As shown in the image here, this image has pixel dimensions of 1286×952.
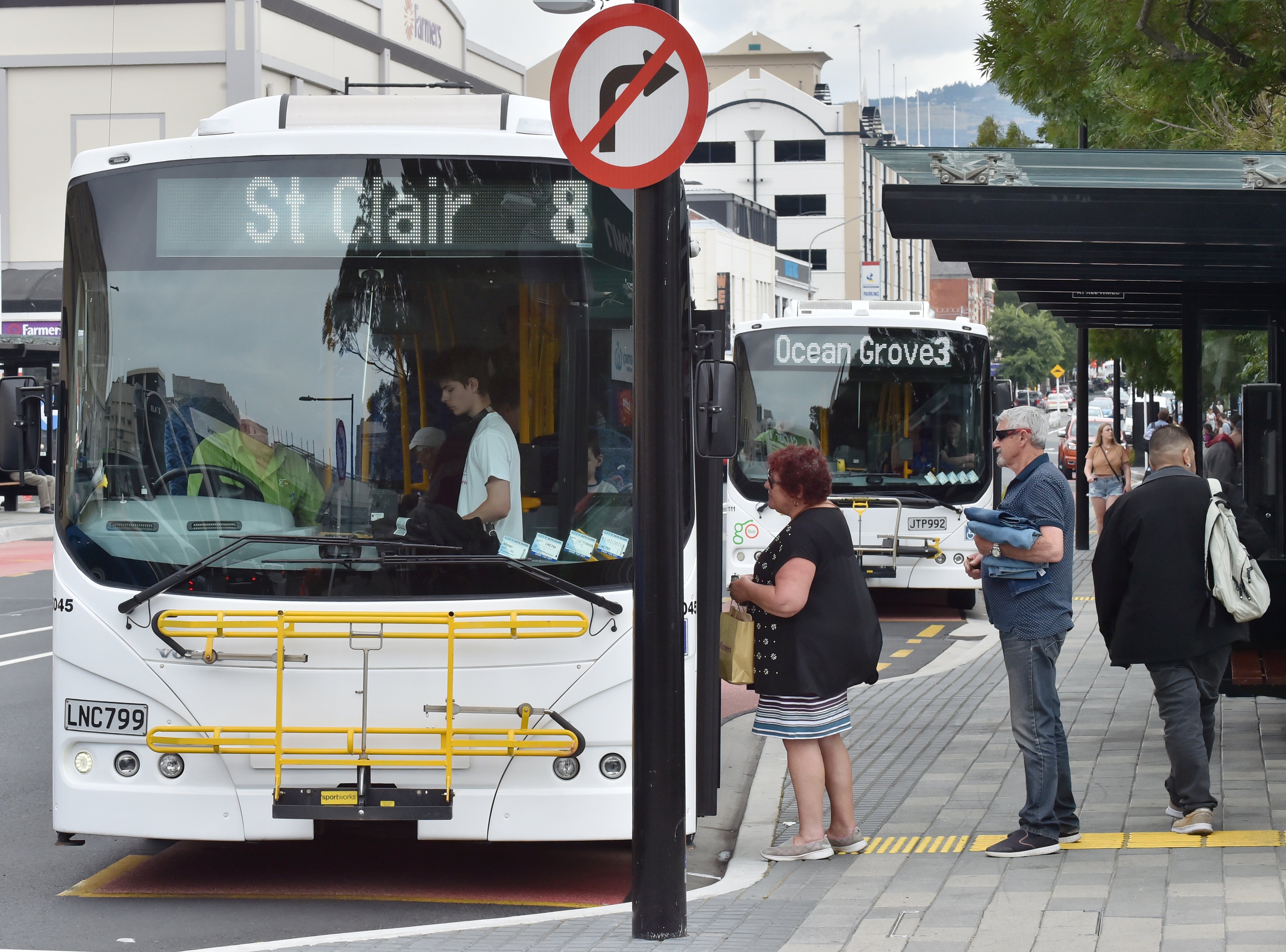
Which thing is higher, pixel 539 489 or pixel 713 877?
pixel 539 489

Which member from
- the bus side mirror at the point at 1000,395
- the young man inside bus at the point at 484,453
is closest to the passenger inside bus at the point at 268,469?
the young man inside bus at the point at 484,453

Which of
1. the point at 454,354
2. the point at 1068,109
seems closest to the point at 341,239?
the point at 454,354

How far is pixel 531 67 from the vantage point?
103 metres

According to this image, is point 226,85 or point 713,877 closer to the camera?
point 713,877

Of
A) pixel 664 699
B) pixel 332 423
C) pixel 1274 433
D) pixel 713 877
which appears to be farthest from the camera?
pixel 1274 433

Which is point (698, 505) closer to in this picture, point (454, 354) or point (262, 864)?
point (454, 354)

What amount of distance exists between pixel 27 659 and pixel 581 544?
8166 mm

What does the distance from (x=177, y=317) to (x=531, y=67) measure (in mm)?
100279

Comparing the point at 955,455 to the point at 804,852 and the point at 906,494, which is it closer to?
the point at 906,494

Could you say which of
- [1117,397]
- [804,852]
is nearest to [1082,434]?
[1117,397]

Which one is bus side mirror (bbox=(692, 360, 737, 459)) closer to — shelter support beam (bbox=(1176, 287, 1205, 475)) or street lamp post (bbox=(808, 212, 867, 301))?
shelter support beam (bbox=(1176, 287, 1205, 475))

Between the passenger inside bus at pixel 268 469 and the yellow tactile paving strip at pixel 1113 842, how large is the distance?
262cm

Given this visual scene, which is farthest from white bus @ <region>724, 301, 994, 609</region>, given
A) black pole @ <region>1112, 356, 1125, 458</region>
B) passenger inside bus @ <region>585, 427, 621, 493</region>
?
black pole @ <region>1112, 356, 1125, 458</region>

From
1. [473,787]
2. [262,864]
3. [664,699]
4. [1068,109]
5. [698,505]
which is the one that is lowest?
[262,864]
